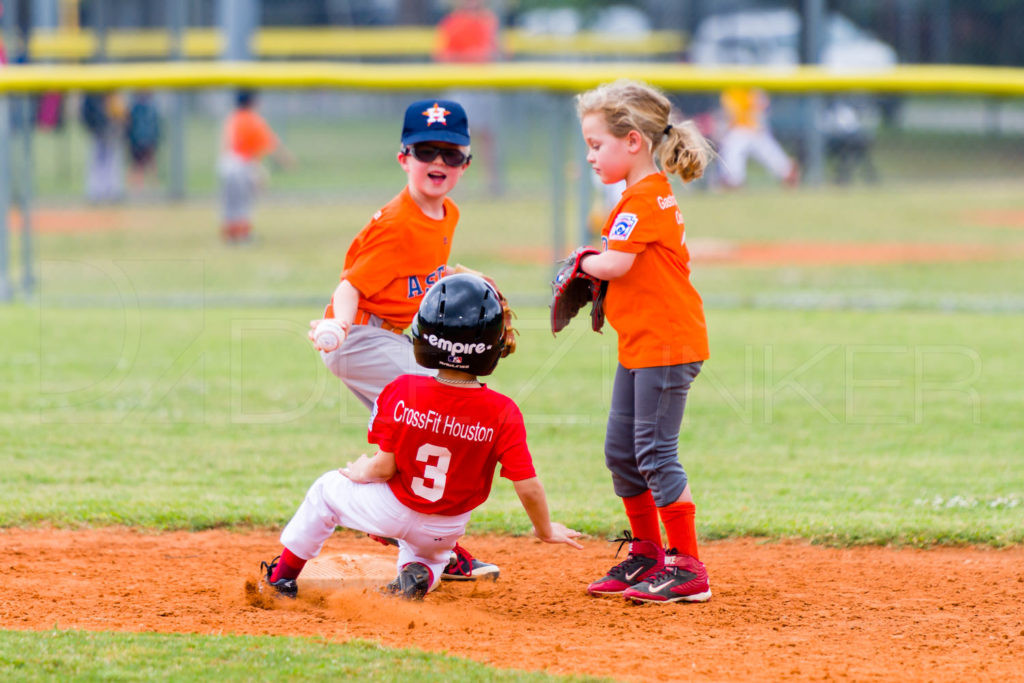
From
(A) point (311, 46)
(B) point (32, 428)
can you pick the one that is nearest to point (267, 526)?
(B) point (32, 428)

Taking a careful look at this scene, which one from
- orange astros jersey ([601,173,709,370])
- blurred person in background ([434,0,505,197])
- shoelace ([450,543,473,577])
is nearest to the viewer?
orange astros jersey ([601,173,709,370])

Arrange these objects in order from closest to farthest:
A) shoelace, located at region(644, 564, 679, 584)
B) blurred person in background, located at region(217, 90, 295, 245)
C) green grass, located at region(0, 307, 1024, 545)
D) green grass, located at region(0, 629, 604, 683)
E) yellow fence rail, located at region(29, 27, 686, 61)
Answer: green grass, located at region(0, 629, 604, 683) < shoelace, located at region(644, 564, 679, 584) < green grass, located at region(0, 307, 1024, 545) < blurred person in background, located at region(217, 90, 295, 245) < yellow fence rail, located at region(29, 27, 686, 61)

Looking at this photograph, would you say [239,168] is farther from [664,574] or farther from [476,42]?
[664,574]

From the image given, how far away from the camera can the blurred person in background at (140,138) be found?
18.6 m

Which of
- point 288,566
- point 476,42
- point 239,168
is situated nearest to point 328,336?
point 288,566

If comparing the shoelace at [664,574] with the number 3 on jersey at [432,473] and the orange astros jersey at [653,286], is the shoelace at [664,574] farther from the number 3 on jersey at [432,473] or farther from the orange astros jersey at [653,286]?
the number 3 on jersey at [432,473]

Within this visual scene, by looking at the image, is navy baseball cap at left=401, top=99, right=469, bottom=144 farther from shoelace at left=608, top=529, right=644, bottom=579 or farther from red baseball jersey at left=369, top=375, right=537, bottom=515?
shoelace at left=608, top=529, right=644, bottom=579

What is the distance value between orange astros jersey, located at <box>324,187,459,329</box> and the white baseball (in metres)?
0.45

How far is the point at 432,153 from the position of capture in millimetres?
4375

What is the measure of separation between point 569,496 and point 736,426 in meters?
1.57

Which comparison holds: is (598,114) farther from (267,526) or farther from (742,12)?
(742,12)

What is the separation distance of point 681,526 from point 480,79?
662 centimetres

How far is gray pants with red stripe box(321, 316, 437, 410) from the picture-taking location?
4.47 metres

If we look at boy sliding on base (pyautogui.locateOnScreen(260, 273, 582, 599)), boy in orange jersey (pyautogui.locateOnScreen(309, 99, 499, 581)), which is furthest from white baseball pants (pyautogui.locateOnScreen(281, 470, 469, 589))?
boy in orange jersey (pyautogui.locateOnScreen(309, 99, 499, 581))
